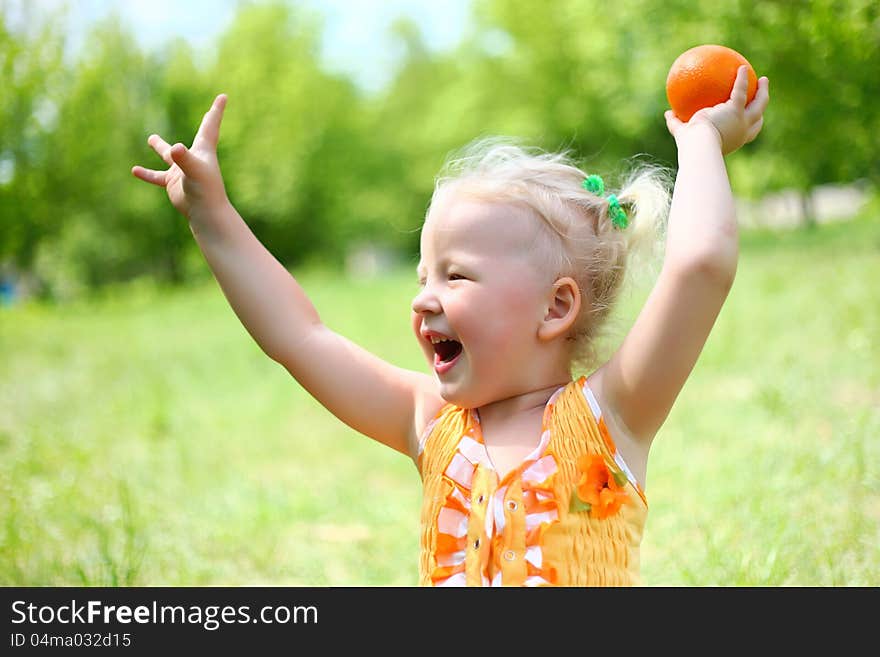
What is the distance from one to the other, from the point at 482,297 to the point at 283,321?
44 cm

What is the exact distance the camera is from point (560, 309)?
6.00ft

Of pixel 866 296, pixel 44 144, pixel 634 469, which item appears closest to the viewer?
pixel 634 469

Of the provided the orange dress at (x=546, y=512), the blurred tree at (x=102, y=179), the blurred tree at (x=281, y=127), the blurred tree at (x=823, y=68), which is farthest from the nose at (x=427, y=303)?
the blurred tree at (x=281, y=127)

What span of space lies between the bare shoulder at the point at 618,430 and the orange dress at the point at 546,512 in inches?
0.5

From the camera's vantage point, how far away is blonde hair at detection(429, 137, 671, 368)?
1829 mm

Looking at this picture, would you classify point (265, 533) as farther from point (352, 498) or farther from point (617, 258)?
point (617, 258)

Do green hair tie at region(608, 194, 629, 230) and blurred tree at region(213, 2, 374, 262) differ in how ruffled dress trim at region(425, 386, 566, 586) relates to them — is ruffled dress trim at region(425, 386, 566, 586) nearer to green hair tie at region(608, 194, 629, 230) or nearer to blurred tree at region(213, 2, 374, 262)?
green hair tie at region(608, 194, 629, 230)

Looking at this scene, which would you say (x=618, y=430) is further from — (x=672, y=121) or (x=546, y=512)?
(x=672, y=121)

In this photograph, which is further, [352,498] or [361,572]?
[352,498]

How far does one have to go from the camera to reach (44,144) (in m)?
14.6

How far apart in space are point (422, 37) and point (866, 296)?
101ft

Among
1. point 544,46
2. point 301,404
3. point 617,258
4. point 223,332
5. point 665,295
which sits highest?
point 544,46

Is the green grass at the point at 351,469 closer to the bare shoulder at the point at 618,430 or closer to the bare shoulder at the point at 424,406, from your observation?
the bare shoulder at the point at 618,430
